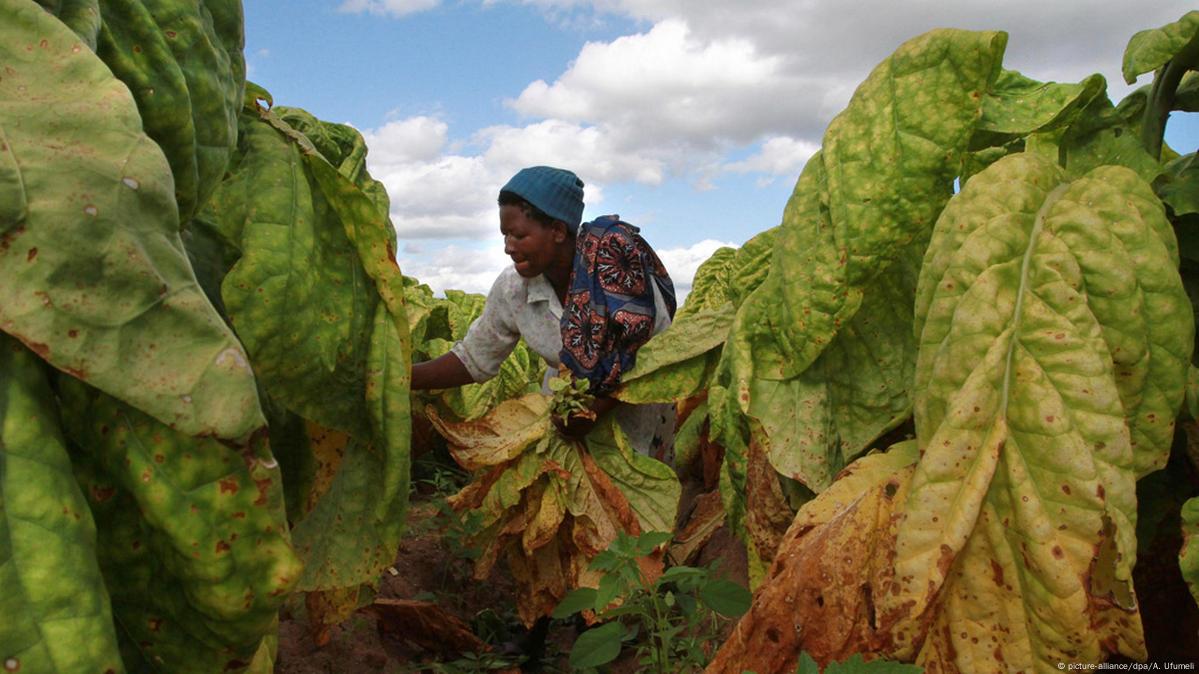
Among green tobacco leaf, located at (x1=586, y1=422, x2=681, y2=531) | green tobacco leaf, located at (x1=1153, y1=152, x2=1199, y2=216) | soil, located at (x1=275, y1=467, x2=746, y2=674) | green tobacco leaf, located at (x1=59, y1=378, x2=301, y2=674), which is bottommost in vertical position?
soil, located at (x1=275, y1=467, x2=746, y2=674)

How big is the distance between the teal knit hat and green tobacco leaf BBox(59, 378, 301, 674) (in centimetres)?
283

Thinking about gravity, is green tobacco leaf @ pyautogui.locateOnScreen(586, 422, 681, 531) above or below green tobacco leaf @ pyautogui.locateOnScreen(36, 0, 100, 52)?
below

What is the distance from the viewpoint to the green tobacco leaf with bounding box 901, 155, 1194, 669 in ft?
3.81

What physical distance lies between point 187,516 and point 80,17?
0.44 m

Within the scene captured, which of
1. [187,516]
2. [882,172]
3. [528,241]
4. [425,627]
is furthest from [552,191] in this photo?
[187,516]

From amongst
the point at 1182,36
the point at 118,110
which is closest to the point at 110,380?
the point at 118,110

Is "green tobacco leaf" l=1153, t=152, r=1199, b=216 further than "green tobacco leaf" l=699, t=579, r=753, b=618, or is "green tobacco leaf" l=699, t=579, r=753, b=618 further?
"green tobacco leaf" l=699, t=579, r=753, b=618

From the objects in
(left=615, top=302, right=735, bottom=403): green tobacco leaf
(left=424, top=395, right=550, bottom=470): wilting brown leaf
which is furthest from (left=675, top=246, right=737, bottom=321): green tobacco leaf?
(left=615, top=302, right=735, bottom=403): green tobacco leaf

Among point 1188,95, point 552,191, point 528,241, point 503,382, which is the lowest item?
point 503,382

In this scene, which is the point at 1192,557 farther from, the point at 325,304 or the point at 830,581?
the point at 325,304

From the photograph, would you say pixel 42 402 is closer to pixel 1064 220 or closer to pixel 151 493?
pixel 151 493

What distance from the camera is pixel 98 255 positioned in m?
0.64

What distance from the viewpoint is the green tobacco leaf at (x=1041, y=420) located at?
1.16 m

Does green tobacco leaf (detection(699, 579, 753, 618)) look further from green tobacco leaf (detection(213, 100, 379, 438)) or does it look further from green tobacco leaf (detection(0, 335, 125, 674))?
green tobacco leaf (detection(0, 335, 125, 674))
